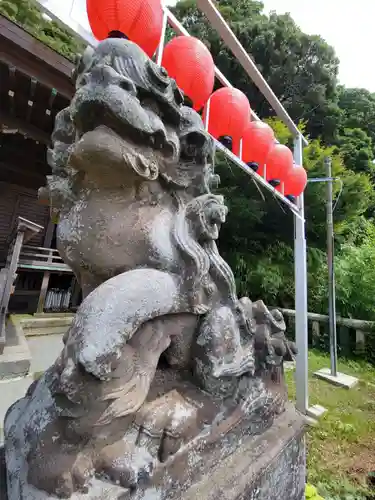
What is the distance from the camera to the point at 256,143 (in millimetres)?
2824

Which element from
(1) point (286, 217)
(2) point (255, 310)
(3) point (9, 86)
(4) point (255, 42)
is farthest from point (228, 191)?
(2) point (255, 310)

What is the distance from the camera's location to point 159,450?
29.8 inches

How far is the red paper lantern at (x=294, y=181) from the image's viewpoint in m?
3.24

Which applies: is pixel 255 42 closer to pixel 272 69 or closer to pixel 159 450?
pixel 272 69

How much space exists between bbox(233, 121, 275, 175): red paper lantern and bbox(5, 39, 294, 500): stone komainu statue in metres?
1.94

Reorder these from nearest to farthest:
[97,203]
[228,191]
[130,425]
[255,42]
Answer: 1. [130,425]
2. [97,203]
3. [228,191]
4. [255,42]

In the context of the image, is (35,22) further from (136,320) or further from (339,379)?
(339,379)

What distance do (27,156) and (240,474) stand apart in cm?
463

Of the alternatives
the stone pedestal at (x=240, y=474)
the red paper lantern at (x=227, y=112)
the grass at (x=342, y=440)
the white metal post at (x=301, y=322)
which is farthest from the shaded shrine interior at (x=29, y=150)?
the grass at (x=342, y=440)

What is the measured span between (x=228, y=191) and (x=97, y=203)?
618 cm

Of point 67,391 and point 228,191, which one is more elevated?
point 228,191

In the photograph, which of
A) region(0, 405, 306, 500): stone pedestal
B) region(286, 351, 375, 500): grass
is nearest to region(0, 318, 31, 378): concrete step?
region(0, 405, 306, 500): stone pedestal

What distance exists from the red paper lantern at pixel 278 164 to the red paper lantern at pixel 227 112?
1.81 feet

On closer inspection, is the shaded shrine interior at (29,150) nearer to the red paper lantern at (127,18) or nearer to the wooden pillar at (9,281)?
the wooden pillar at (9,281)
